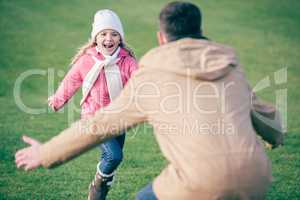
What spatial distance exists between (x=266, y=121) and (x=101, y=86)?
2125mm

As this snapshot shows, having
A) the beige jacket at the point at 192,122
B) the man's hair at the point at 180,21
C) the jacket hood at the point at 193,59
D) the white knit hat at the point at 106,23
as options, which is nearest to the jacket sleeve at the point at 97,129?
the beige jacket at the point at 192,122

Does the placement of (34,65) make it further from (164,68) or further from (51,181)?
(164,68)

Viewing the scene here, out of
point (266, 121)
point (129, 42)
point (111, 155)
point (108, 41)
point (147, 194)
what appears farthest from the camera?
point (129, 42)

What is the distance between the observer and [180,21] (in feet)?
11.8

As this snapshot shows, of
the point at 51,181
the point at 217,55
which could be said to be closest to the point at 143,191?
the point at 217,55

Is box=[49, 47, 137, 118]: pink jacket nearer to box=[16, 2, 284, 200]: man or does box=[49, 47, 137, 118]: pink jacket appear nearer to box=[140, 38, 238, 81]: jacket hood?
box=[16, 2, 284, 200]: man

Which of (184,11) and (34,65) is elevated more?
(184,11)

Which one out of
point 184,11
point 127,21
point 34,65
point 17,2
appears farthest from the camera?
point 17,2

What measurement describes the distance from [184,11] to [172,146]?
830 millimetres

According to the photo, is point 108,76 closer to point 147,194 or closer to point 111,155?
point 111,155

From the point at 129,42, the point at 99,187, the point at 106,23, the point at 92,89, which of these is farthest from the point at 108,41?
the point at 129,42

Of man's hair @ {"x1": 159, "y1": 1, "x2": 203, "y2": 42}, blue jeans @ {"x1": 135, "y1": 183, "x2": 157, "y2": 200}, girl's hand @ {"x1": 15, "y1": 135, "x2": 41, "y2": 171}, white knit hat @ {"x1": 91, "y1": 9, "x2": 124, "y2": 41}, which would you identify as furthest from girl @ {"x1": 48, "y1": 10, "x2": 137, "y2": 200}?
man's hair @ {"x1": 159, "y1": 1, "x2": 203, "y2": 42}

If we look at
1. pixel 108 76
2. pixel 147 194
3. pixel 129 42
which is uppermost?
pixel 108 76

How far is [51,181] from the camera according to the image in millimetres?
6574
